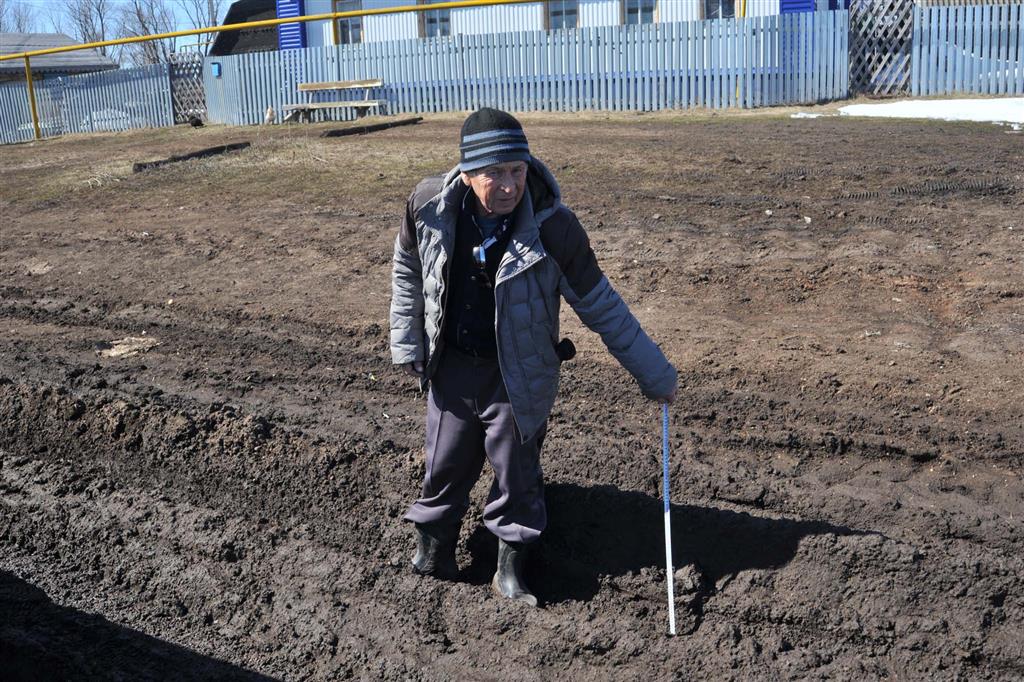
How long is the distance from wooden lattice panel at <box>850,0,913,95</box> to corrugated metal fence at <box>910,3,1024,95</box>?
229mm

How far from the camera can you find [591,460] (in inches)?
190

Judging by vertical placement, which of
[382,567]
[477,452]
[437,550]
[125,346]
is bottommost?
[382,567]

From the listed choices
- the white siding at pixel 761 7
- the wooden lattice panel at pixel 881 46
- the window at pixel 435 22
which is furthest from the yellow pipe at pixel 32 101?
the wooden lattice panel at pixel 881 46

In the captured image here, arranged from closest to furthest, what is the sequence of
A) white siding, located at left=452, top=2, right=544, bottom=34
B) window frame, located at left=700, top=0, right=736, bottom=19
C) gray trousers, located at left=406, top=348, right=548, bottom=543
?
1. gray trousers, located at left=406, top=348, right=548, bottom=543
2. window frame, located at left=700, top=0, right=736, bottom=19
3. white siding, located at left=452, top=2, right=544, bottom=34

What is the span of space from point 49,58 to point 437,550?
38138 mm

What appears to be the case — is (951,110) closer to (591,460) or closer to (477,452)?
(591,460)

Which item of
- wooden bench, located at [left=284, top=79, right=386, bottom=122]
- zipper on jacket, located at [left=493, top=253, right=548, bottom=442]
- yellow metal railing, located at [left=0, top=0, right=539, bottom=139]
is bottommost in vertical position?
zipper on jacket, located at [left=493, top=253, right=548, bottom=442]

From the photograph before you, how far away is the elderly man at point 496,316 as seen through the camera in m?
3.45

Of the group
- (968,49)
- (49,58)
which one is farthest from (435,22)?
(49,58)

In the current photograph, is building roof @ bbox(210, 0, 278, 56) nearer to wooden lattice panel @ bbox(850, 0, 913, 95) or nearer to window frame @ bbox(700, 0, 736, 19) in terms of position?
window frame @ bbox(700, 0, 736, 19)

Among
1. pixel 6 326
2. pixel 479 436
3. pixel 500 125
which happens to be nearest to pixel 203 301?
pixel 6 326

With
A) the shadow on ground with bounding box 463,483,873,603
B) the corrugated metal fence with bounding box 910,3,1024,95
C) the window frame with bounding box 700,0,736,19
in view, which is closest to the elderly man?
the shadow on ground with bounding box 463,483,873,603

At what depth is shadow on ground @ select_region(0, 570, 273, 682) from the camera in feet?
12.8

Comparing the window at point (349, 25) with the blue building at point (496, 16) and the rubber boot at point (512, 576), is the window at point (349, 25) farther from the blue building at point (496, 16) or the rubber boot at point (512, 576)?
the rubber boot at point (512, 576)
